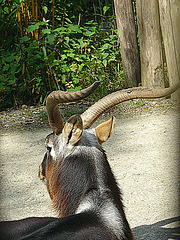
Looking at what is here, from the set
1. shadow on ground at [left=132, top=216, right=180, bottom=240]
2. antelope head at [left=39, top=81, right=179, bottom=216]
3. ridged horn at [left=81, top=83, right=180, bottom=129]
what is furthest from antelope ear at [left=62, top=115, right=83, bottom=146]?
shadow on ground at [left=132, top=216, right=180, bottom=240]

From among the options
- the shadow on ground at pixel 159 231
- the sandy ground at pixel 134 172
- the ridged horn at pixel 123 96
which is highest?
the ridged horn at pixel 123 96

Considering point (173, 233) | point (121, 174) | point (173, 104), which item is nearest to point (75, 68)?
point (173, 104)

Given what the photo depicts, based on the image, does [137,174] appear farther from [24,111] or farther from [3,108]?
[3,108]

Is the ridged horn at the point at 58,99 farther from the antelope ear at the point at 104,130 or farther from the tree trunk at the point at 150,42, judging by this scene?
the tree trunk at the point at 150,42

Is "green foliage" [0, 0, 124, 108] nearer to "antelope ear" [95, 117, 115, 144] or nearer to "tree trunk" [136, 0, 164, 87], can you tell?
"tree trunk" [136, 0, 164, 87]

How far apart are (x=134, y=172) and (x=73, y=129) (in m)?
2.20

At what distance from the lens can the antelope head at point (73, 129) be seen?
2.16 metres

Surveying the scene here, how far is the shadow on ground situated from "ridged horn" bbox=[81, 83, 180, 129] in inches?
44.0

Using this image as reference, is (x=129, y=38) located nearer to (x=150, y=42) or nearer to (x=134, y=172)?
(x=150, y=42)

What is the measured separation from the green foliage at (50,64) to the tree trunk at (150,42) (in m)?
0.86

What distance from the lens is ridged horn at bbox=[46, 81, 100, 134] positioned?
2.01 m

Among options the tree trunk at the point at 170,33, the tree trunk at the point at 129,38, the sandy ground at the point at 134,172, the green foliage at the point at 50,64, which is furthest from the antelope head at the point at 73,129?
the green foliage at the point at 50,64

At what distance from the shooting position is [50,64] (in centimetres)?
742

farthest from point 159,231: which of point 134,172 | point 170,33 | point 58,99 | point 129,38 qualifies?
point 129,38
